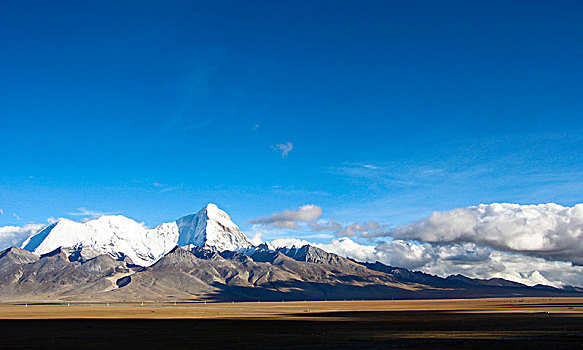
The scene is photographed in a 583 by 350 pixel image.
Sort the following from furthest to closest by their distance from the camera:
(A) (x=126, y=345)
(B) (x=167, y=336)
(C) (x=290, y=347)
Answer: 1. (B) (x=167, y=336)
2. (A) (x=126, y=345)
3. (C) (x=290, y=347)

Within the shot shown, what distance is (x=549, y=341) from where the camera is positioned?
60.5m

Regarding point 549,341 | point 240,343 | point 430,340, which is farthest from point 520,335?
point 240,343

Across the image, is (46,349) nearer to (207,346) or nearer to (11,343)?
(11,343)

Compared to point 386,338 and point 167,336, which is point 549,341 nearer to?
point 386,338

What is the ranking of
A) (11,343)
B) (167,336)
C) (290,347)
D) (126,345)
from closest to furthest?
(290,347), (126,345), (11,343), (167,336)

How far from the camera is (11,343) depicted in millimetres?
66562

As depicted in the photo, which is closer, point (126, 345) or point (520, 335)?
point (126, 345)

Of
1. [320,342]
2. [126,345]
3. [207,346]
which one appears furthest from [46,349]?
[320,342]

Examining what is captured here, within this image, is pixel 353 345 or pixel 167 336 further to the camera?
pixel 167 336

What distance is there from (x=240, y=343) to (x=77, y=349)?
61.5 feet

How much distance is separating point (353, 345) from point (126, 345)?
89.9ft

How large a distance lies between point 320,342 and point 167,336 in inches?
1009

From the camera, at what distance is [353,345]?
58875 millimetres

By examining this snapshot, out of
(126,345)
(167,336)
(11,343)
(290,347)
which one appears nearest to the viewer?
(290,347)
